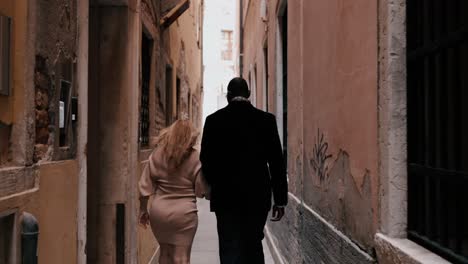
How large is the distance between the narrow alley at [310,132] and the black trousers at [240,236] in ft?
0.72

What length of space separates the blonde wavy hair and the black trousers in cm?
53

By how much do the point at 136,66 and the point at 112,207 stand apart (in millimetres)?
1395

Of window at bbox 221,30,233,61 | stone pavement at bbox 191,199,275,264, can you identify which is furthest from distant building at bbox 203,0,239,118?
stone pavement at bbox 191,199,275,264

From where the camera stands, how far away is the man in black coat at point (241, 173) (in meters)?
3.83

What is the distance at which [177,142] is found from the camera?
3.96 meters

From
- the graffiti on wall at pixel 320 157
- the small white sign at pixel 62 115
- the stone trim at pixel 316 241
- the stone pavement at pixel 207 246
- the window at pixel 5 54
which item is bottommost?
the stone pavement at pixel 207 246

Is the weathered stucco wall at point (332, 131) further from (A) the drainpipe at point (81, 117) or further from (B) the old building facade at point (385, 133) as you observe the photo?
(A) the drainpipe at point (81, 117)

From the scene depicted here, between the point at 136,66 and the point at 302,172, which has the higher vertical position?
the point at 136,66

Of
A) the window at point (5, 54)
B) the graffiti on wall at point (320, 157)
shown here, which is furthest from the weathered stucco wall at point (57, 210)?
the graffiti on wall at point (320, 157)

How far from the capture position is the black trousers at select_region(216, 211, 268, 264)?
12.6 feet
